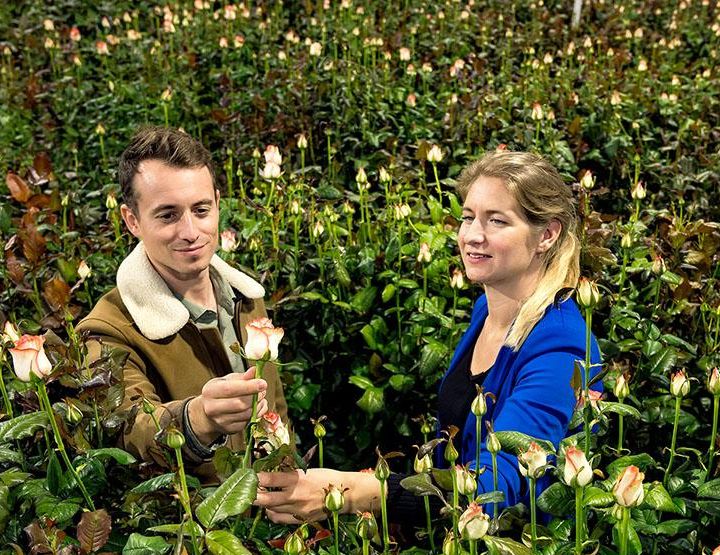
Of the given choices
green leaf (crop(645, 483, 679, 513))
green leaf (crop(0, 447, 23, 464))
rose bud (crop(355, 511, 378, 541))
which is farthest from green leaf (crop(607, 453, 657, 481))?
green leaf (crop(0, 447, 23, 464))

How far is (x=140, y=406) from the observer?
1.62m

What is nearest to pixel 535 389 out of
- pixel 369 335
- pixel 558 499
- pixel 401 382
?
pixel 558 499

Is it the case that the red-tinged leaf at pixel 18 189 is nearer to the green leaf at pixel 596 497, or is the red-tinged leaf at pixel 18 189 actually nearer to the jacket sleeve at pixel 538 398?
the jacket sleeve at pixel 538 398

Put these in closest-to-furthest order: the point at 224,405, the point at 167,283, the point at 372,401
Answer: the point at 224,405 < the point at 167,283 < the point at 372,401

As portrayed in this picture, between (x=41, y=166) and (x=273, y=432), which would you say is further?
(x=41, y=166)

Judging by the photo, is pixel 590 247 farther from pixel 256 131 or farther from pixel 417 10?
pixel 417 10

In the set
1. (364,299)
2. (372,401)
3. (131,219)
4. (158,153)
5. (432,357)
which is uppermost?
(158,153)

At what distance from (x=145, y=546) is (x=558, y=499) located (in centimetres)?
66

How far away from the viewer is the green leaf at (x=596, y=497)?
1354 millimetres

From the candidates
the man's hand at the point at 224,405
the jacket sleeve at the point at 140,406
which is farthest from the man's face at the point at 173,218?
the man's hand at the point at 224,405

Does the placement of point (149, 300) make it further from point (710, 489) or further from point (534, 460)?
point (710, 489)

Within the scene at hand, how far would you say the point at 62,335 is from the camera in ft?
8.36

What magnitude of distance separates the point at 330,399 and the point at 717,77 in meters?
3.82

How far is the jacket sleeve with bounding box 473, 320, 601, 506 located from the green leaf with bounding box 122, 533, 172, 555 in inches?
29.5
